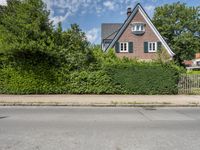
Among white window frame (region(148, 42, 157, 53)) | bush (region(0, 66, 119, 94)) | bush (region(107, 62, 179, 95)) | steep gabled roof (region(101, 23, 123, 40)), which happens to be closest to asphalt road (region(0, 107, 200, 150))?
bush (region(0, 66, 119, 94))

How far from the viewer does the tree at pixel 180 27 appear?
2672 inches

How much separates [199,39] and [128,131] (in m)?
62.5

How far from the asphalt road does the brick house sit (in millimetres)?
37544

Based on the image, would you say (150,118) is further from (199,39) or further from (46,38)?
(199,39)

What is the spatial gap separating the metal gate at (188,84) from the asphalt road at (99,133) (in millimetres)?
11058

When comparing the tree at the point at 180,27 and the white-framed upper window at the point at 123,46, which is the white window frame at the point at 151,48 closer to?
the white-framed upper window at the point at 123,46

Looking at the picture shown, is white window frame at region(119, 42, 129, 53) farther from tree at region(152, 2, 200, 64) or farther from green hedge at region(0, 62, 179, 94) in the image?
green hedge at region(0, 62, 179, 94)

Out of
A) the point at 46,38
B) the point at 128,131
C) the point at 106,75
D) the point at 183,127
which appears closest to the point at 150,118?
the point at 183,127

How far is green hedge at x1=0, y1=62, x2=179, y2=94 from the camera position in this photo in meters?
22.5

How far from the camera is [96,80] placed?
2288cm

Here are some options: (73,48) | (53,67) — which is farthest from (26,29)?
(73,48)

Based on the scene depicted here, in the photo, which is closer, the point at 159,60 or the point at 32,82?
the point at 32,82

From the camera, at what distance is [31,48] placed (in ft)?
72.5

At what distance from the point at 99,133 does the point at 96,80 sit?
1350cm
